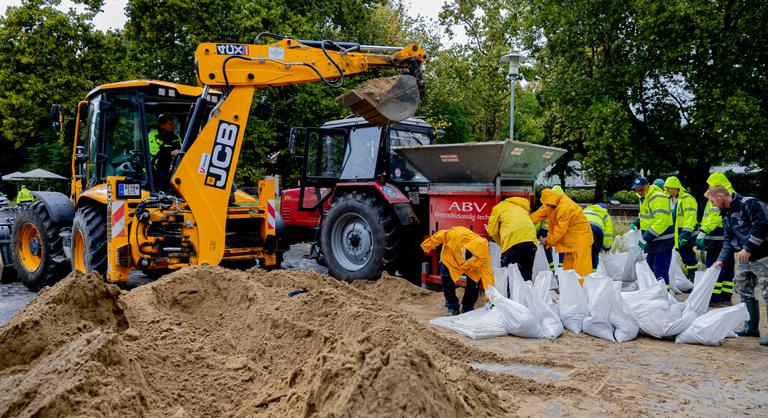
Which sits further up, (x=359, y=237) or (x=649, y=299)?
(x=359, y=237)

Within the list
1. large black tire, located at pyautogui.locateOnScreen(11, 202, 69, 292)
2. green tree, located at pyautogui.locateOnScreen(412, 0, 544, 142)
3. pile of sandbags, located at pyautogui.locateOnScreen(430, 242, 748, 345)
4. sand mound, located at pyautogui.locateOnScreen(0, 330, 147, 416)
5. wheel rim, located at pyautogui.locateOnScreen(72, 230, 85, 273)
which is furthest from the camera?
green tree, located at pyautogui.locateOnScreen(412, 0, 544, 142)

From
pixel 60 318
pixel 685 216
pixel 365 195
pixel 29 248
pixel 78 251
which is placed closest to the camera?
pixel 60 318

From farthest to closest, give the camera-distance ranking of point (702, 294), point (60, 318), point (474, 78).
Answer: point (474, 78)
point (702, 294)
point (60, 318)

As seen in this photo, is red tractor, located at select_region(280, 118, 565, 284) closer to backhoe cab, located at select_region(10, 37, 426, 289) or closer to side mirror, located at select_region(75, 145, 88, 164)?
backhoe cab, located at select_region(10, 37, 426, 289)

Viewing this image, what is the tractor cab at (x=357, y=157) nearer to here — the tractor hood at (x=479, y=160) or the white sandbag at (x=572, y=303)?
the tractor hood at (x=479, y=160)

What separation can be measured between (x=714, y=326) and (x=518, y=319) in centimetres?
169

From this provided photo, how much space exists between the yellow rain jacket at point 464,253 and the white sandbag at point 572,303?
0.74m

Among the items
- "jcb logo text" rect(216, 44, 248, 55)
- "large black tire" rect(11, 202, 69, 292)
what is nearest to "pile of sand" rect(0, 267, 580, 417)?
"jcb logo text" rect(216, 44, 248, 55)

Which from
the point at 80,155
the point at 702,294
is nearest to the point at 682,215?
the point at 702,294

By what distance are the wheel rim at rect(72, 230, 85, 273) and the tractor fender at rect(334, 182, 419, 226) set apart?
11.3 feet

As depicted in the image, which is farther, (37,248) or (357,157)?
(357,157)

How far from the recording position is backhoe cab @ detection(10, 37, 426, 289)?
6695 millimetres

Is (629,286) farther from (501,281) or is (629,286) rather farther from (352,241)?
(352,241)

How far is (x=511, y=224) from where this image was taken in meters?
6.42
